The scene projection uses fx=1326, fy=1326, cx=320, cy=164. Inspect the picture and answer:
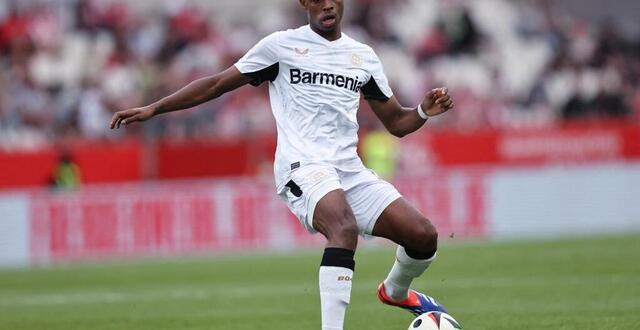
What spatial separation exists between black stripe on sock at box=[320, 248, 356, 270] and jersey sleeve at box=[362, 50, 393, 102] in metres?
1.50

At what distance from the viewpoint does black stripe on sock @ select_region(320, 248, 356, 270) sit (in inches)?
330

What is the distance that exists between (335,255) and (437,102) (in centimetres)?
148

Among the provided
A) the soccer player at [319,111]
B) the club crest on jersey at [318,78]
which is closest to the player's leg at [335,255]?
the soccer player at [319,111]

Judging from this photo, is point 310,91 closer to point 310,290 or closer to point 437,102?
point 437,102

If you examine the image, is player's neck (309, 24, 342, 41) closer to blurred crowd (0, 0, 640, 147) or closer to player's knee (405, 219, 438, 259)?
player's knee (405, 219, 438, 259)

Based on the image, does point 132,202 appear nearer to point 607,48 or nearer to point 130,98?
point 130,98

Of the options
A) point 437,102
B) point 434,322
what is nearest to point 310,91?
point 437,102

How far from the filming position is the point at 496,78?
2683 cm

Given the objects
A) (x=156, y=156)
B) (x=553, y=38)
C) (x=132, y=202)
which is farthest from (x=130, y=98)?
(x=553, y=38)

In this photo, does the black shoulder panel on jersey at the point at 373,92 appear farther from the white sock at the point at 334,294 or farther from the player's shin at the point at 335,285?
the white sock at the point at 334,294

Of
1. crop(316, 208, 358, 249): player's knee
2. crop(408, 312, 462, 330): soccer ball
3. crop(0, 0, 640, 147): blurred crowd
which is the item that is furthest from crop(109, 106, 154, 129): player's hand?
crop(0, 0, 640, 147): blurred crowd

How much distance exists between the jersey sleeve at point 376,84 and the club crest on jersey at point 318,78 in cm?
28

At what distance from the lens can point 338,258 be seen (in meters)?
8.40

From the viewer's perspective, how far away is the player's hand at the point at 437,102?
30.0 feet
